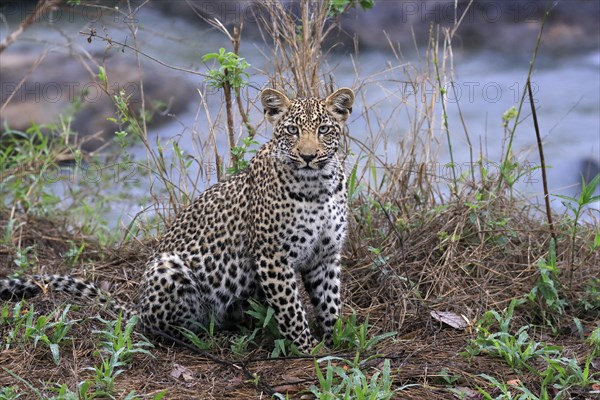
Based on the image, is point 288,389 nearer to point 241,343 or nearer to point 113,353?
point 241,343

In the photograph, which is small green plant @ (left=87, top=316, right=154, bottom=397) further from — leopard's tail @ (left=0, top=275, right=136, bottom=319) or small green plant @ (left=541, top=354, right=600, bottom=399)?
small green plant @ (left=541, top=354, right=600, bottom=399)

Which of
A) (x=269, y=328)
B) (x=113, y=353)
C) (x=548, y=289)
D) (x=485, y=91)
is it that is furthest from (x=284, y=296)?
(x=485, y=91)

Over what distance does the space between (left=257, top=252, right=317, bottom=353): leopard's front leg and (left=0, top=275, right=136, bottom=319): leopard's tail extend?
1.24 m

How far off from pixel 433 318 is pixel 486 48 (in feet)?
36.2

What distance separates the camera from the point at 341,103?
6.24 metres

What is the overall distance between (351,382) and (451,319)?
4.80ft

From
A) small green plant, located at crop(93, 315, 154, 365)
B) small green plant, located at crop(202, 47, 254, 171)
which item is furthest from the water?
small green plant, located at crop(93, 315, 154, 365)

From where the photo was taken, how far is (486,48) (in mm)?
16672

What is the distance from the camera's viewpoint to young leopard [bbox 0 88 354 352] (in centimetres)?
605

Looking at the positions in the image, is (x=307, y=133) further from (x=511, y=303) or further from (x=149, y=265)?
(x=511, y=303)

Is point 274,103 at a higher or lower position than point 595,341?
higher

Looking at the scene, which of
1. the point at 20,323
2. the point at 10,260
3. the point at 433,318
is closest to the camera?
the point at 20,323

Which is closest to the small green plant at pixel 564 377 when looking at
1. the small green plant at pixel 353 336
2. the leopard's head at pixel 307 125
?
the small green plant at pixel 353 336

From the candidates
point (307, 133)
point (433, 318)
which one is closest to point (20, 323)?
point (307, 133)
